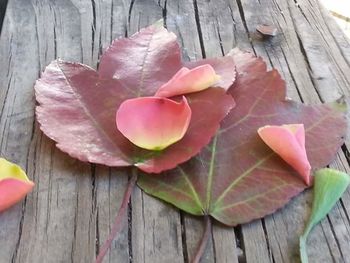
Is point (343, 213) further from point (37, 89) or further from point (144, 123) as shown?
point (37, 89)

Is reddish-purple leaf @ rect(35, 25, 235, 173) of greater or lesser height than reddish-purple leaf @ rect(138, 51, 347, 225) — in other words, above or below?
below

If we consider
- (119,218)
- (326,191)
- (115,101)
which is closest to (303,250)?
(326,191)

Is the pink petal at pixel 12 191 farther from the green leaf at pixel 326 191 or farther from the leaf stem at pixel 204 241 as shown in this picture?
the green leaf at pixel 326 191

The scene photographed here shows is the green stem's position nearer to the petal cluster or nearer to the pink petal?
the petal cluster

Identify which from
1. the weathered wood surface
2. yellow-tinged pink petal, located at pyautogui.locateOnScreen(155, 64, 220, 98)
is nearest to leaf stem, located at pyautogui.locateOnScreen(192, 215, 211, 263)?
the weathered wood surface

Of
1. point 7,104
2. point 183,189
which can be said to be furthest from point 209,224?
point 7,104

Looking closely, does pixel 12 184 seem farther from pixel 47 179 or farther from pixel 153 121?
pixel 153 121

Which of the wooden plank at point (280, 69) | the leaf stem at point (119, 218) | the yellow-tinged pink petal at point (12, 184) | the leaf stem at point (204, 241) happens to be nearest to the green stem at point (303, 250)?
the wooden plank at point (280, 69)
